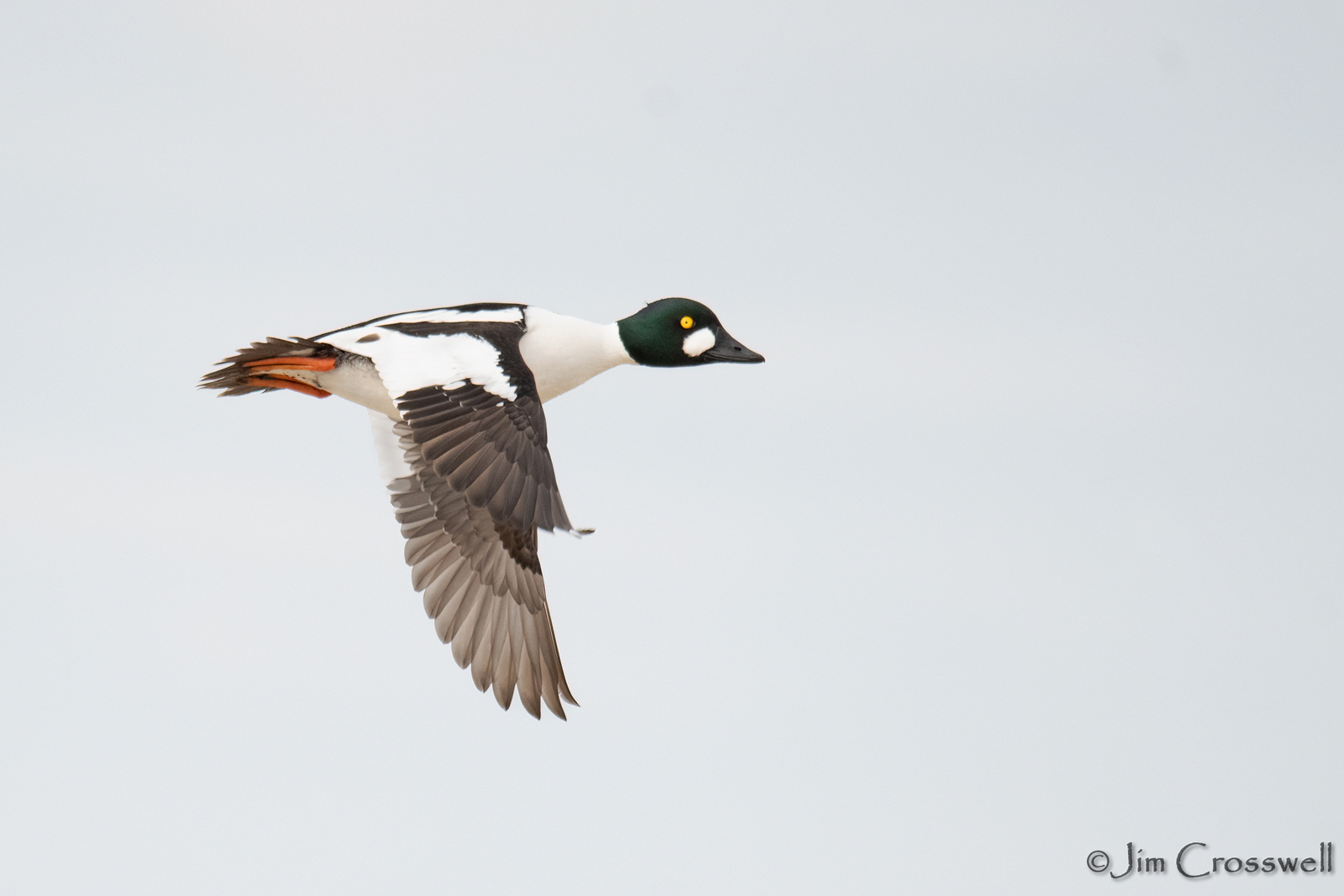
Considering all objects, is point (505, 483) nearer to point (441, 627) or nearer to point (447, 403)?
point (447, 403)

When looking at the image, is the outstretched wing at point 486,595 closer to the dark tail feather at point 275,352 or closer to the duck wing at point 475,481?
the duck wing at point 475,481

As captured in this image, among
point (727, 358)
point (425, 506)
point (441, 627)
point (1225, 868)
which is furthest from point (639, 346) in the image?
point (1225, 868)

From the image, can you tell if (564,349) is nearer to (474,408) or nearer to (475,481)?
(474,408)

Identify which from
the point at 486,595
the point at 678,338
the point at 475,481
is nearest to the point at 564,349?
the point at 678,338

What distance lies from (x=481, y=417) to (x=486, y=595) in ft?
5.29

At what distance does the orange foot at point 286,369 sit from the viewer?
321 inches

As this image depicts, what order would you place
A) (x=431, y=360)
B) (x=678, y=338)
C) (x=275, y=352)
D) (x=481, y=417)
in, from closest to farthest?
(x=481, y=417)
(x=431, y=360)
(x=275, y=352)
(x=678, y=338)

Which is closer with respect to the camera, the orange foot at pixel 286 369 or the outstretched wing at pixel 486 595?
the outstretched wing at pixel 486 595

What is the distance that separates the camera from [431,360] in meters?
7.50

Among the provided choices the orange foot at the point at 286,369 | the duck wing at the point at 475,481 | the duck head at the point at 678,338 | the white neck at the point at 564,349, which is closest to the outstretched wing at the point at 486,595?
the duck wing at the point at 475,481

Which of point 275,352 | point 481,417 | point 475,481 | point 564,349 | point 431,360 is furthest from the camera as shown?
point 564,349

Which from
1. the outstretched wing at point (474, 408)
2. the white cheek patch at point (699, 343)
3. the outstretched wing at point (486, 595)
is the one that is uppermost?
the white cheek patch at point (699, 343)

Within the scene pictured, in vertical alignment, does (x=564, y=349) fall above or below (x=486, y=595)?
above

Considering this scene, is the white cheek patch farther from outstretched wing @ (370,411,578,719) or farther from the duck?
outstretched wing @ (370,411,578,719)
